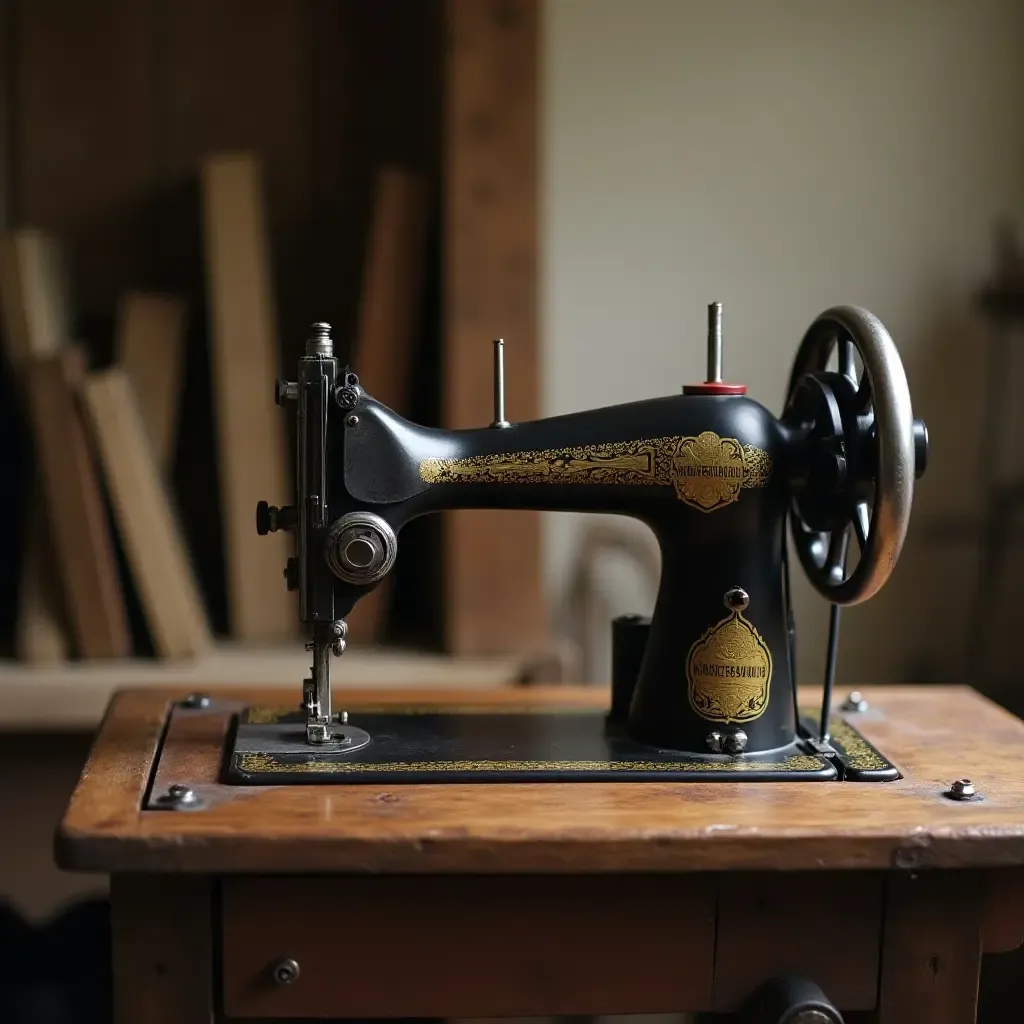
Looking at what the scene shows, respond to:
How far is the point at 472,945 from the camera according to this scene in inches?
49.8

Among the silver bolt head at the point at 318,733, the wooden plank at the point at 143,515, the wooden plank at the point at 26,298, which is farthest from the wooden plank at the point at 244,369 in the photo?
the silver bolt head at the point at 318,733

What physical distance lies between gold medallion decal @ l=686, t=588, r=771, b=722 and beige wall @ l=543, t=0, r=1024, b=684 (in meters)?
1.13

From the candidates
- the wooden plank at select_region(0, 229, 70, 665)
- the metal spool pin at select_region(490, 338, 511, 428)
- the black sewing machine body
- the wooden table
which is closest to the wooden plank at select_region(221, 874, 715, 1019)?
the wooden table

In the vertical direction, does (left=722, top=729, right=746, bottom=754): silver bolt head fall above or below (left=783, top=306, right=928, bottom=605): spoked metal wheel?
below

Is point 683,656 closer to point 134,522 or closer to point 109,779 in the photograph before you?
point 109,779

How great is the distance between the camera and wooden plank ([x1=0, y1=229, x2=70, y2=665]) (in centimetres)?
215

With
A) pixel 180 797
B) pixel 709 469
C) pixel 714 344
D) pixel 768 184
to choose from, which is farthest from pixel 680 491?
pixel 768 184

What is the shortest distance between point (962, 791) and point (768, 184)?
1469mm

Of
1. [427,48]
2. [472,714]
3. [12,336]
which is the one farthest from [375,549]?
[427,48]

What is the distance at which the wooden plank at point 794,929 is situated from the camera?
1280mm

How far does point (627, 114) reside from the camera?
8.26ft

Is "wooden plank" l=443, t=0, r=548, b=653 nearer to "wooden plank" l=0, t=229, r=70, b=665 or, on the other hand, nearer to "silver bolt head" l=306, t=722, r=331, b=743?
"wooden plank" l=0, t=229, r=70, b=665

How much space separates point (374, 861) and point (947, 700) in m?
0.80

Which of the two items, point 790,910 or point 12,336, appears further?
point 12,336
